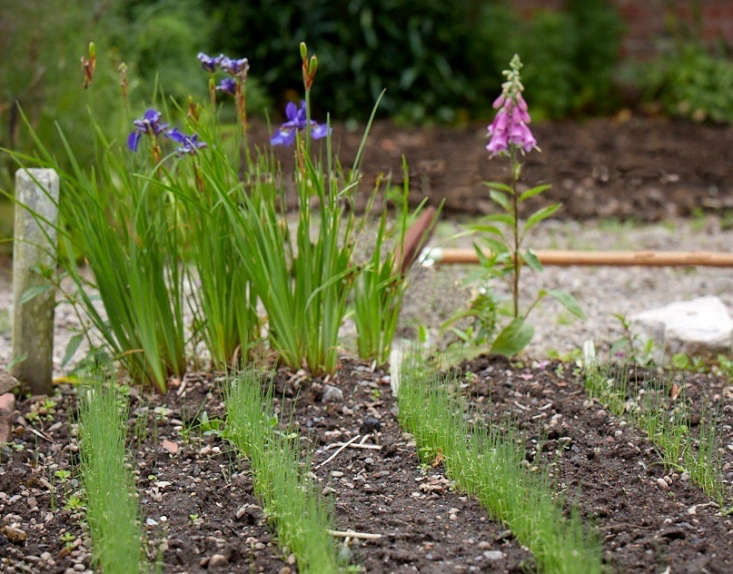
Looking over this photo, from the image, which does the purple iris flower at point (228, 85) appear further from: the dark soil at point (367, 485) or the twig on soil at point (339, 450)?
the twig on soil at point (339, 450)

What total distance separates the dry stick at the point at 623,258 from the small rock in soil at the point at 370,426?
3.99 feet

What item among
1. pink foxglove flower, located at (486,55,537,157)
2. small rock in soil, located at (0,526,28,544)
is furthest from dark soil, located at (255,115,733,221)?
small rock in soil, located at (0,526,28,544)

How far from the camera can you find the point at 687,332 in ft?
13.4

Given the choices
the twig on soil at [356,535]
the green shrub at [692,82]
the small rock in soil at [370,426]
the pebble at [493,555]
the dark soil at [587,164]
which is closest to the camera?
the pebble at [493,555]

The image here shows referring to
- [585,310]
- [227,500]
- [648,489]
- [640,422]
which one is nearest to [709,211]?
[585,310]

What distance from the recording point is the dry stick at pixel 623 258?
4.50 m

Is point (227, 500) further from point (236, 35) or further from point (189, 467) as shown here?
point (236, 35)

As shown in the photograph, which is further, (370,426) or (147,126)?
(147,126)

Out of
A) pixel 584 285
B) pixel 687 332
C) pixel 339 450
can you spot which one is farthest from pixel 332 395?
pixel 584 285

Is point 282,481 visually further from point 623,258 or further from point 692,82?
point 692,82

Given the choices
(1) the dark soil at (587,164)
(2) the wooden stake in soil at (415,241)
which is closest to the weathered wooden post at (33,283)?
(2) the wooden stake in soil at (415,241)

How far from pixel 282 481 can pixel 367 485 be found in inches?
13.8

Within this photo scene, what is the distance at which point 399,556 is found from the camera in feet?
8.16

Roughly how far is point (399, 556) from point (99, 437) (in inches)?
33.3
